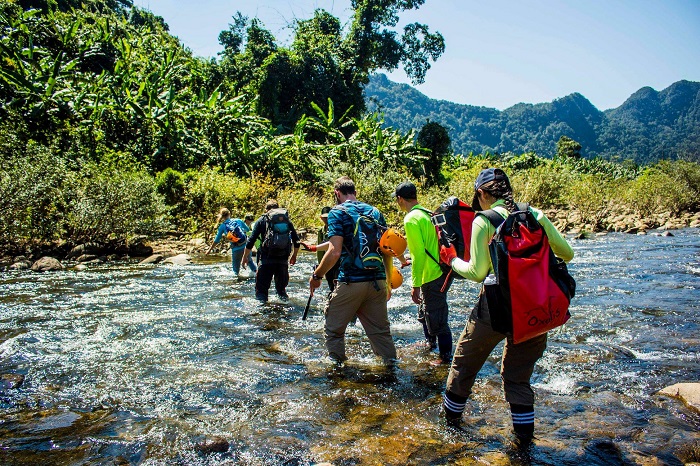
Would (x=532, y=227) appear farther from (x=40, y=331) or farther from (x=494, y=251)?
(x=40, y=331)

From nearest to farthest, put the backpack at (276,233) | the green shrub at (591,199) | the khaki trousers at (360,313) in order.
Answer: the khaki trousers at (360,313) → the backpack at (276,233) → the green shrub at (591,199)

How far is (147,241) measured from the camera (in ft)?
52.7

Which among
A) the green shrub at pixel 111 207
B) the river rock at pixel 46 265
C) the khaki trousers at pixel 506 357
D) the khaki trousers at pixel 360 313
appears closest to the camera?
the khaki trousers at pixel 506 357

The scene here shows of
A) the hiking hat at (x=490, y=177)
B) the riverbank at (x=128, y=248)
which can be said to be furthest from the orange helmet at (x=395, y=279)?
the riverbank at (x=128, y=248)

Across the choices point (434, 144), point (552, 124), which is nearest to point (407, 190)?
point (434, 144)

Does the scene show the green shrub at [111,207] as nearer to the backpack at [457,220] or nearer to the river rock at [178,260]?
the river rock at [178,260]

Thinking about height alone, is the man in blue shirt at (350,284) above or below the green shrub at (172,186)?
below

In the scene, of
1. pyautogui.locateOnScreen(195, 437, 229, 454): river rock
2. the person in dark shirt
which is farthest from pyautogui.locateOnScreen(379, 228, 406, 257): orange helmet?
the person in dark shirt

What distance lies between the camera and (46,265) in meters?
12.2

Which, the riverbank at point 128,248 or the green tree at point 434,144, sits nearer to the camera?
the riverbank at point 128,248

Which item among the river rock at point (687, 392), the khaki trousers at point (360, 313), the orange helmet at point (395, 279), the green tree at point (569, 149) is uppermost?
the green tree at point (569, 149)

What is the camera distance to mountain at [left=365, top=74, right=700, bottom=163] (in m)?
162

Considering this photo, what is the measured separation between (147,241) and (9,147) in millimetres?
4522

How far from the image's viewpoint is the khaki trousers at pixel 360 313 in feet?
15.7
